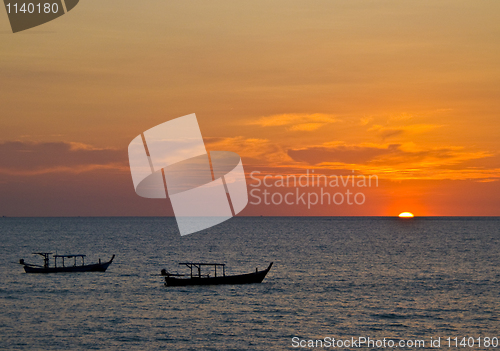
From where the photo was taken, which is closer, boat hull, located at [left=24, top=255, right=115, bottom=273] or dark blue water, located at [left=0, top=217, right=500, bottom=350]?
dark blue water, located at [left=0, top=217, right=500, bottom=350]

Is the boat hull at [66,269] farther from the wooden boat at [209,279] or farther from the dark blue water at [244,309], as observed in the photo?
the wooden boat at [209,279]

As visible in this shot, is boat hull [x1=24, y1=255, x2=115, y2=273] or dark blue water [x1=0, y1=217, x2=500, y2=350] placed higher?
boat hull [x1=24, y1=255, x2=115, y2=273]

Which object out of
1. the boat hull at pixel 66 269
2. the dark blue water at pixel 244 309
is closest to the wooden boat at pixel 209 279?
the dark blue water at pixel 244 309

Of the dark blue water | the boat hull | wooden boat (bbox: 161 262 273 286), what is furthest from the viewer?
the boat hull

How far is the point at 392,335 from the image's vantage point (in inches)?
1708

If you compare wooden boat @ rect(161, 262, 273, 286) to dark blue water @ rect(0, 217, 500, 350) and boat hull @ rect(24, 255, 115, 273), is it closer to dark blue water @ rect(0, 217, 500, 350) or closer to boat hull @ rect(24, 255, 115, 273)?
dark blue water @ rect(0, 217, 500, 350)

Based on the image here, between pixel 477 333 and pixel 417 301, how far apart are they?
13.6 m

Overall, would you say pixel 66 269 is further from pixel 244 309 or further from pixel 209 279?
pixel 244 309

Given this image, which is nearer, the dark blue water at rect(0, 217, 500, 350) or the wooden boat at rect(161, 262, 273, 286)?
the dark blue water at rect(0, 217, 500, 350)

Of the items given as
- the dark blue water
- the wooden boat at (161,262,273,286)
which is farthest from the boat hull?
the wooden boat at (161,262,273,286)

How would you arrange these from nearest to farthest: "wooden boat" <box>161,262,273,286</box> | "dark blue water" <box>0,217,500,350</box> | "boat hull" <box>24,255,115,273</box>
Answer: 1. "dark blue water" <box>0,217,500,350</box>
2. "wooden boat" <box>161,262,273,286</box>
3. "boat hull" <box>24,255,115,273</box>

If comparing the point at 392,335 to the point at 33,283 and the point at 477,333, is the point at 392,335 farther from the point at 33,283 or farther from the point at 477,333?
the point at 33,283

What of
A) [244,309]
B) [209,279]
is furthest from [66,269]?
[244,309]

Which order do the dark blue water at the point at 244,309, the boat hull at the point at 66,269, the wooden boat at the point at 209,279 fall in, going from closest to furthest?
the dark blue water at the point at 244,309
the wooden boat at the point at 209,279
the boat hull at the point at 66,269
